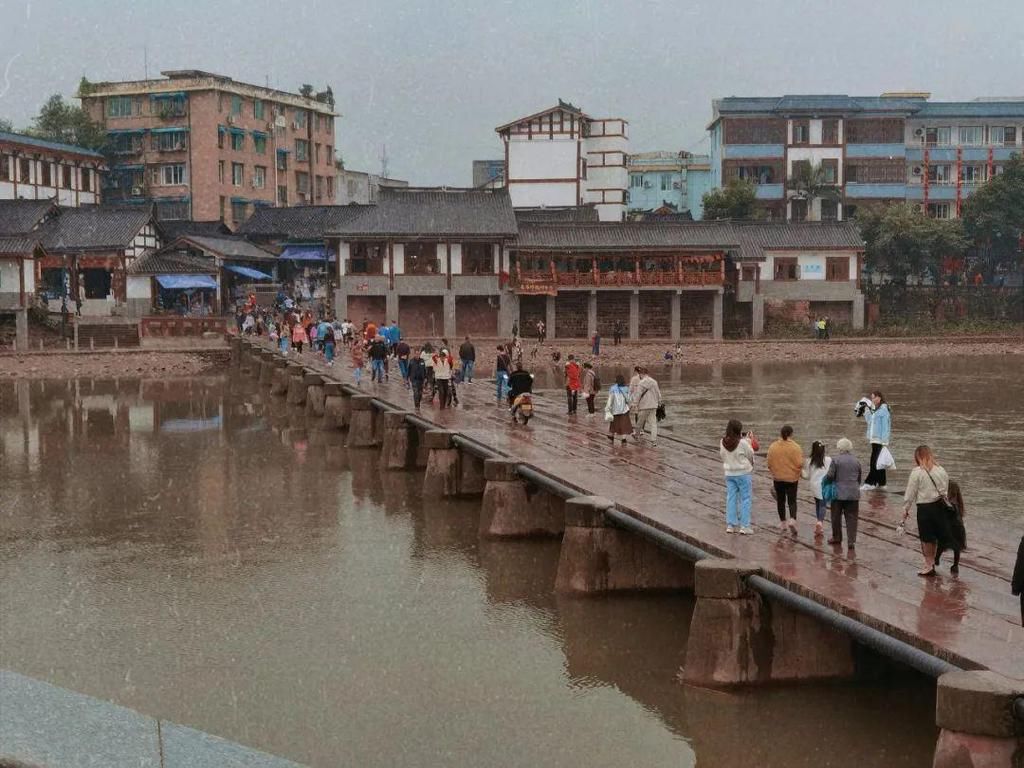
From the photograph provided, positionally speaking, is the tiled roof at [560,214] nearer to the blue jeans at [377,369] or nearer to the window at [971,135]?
the window at [971,135]

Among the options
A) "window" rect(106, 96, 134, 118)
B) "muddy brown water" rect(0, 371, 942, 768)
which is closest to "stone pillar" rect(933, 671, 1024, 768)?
"muddy brown water" rect(0, 371, 942, 768)

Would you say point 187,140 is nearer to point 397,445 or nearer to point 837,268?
point 837,268

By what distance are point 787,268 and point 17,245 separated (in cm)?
3708

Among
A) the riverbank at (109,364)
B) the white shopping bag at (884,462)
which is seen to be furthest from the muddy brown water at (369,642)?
the riverbank at (109,364)

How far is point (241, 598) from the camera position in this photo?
16.2m

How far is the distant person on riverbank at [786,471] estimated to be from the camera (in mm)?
14594

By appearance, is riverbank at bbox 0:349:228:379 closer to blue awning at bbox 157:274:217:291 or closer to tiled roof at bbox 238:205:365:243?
blue awning at bbox 157:274:217:291

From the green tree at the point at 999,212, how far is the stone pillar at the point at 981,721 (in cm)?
6333

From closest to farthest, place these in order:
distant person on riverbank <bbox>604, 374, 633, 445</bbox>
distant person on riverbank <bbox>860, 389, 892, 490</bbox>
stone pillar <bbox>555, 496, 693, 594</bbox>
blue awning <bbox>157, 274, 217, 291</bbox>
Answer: stone pillar <bbox>555, 496, 693, 594</bbox> → distant person on riverbank <bbox>860, 389, 892, 490</bbox> → distant person on riverbank <bbox>604, 374, 633, 445</bbox> → blue awning <bbox>157, 274, 217, 291</bbox>

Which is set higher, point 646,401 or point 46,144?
point 46,144

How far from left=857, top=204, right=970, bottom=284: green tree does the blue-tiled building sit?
6.11 m

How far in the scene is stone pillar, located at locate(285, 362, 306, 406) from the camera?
39.7 metres

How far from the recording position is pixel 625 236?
205ft

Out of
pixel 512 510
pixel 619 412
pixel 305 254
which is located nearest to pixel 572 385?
pixel 619 412
